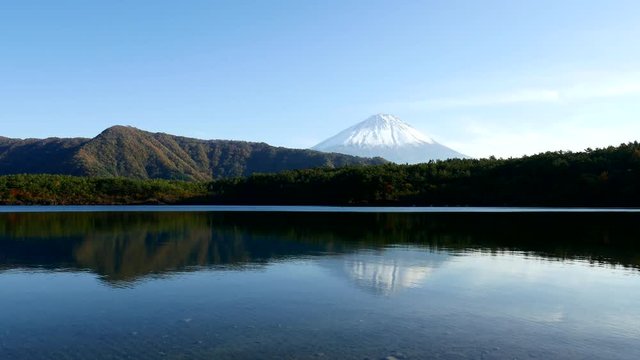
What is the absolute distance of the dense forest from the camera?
142 metres

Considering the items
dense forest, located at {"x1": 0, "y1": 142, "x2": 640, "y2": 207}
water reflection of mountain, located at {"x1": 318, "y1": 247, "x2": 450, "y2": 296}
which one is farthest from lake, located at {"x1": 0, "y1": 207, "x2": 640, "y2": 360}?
dense forest, located at {"x1": 0, "y1": 142, "x2": 640, "y2": 207}

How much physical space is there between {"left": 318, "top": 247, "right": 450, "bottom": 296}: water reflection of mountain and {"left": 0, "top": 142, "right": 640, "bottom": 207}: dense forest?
115827mm

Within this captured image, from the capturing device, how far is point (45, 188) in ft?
641

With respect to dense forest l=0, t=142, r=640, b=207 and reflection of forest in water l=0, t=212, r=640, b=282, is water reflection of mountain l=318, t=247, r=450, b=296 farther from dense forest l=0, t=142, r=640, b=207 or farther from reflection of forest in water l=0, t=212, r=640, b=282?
dense forest l=0, t=142, r=640, b=207

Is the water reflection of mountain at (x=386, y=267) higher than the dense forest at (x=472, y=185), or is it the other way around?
the dense forest at (x=472, y=185)

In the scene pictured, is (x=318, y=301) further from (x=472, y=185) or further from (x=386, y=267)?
(x=472, y=185)

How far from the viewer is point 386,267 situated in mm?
35062

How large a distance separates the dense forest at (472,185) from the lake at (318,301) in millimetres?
103377

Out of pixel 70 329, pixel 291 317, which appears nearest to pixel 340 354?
pixel 291 317

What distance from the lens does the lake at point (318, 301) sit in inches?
669

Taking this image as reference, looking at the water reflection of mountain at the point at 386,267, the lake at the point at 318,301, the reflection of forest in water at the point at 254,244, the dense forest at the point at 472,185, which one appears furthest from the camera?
the dense forest at the point at 472,185

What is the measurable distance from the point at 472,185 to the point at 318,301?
151 m

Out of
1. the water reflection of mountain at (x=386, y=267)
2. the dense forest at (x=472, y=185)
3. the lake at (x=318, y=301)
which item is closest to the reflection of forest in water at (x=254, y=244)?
the lake at (x=318, y=301)

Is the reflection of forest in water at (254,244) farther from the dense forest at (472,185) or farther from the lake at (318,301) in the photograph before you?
the dense forest at (472,185)
